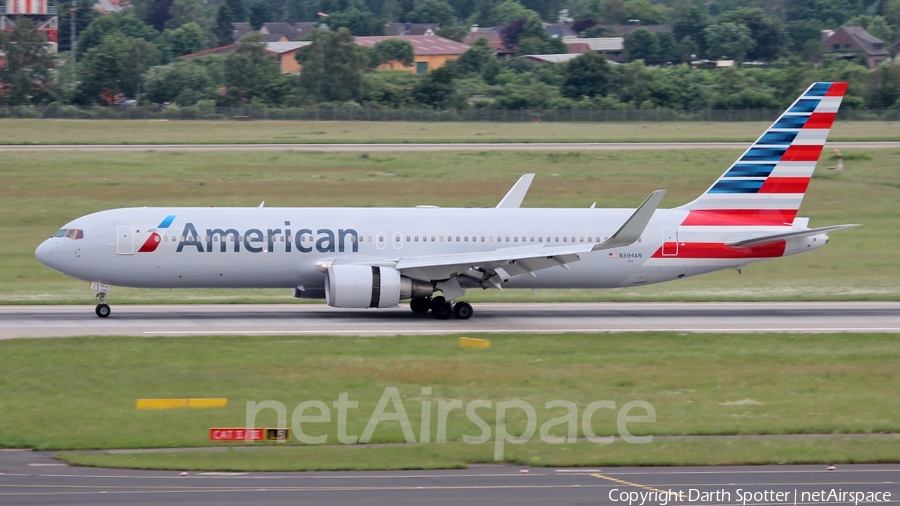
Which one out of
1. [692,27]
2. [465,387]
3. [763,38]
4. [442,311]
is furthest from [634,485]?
[692,27]

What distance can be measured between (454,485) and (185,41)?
6450 inches

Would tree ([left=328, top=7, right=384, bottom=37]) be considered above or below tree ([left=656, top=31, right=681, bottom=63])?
above

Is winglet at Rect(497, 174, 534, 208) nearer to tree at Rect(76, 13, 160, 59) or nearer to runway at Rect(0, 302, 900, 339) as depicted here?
runway at Rect(0, 302, 900, 339)

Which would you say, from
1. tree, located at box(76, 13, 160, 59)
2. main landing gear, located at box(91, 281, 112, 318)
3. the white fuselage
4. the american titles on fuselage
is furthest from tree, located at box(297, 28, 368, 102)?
main landing gear, located at box(91, 281, 112, 318)

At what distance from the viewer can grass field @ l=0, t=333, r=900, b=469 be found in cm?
2070

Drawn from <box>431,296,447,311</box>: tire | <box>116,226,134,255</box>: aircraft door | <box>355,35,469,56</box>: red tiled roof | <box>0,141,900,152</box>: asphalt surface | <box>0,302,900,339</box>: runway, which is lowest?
<box>0,302,900,339</box>: runway

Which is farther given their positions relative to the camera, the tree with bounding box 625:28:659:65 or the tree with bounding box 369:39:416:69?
the tree with bounding box 625:28:659:65

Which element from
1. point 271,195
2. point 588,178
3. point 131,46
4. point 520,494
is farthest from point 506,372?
point 131,46

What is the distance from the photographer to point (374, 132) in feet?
284

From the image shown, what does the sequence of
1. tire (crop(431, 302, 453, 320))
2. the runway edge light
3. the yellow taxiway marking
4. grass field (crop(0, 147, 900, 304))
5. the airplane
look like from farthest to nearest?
1. grass field (crop(0, 147, 900, 304))
2. tire (crop(431, 302, 453, 320))
3. the airplane
4. the runway edge light
5. the yellow taxiway marking

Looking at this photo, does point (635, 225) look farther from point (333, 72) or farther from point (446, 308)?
point (333, 72)

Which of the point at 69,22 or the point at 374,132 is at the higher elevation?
the point at 69,22

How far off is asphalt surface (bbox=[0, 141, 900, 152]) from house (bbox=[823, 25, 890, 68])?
93.8 meters

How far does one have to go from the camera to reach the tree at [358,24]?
620ft
